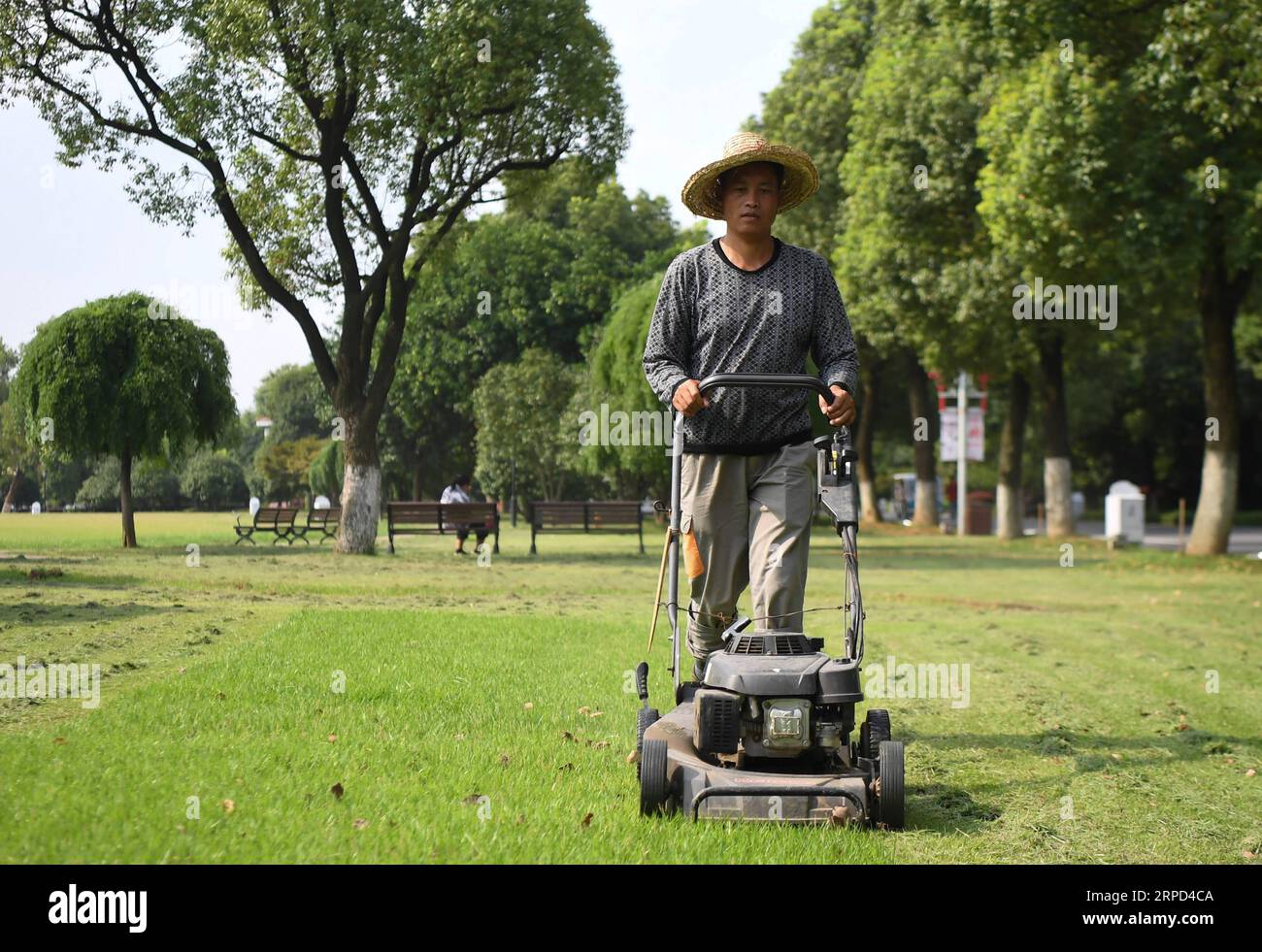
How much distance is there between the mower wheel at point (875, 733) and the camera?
17.6 feet

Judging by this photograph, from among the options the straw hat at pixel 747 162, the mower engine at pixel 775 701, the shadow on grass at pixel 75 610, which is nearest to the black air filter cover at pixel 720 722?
the mower engine at pixel 775 701

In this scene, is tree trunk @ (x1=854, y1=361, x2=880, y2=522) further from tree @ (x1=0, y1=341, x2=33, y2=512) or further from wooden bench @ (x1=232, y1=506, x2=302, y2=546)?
tree @ (x1=0, y1=341, x2=33, y2=512)

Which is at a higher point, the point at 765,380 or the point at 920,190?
the point at 920,190

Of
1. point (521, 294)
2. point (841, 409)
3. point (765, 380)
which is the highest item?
point (521, 294)

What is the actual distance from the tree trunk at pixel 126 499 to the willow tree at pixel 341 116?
6.52m

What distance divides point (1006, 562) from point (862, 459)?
63.3ft

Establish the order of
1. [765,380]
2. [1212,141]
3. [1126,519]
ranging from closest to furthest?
[765,380], [1212,141], [1126,519]

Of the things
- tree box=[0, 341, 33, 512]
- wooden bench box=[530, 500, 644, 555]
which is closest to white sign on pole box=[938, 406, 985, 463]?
wooden bench box=[530, 500, 644, 555]

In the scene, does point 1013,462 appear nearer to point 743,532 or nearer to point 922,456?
point 922,456

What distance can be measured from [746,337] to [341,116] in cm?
2108

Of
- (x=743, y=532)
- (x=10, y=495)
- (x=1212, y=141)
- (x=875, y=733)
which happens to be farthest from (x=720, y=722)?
(x=1212, y=141)

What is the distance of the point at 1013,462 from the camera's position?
3719 centimetres

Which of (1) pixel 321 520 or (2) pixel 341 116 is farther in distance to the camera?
Result: (1) pixel 321 520

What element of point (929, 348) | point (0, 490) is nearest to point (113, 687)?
point (0, 490)
